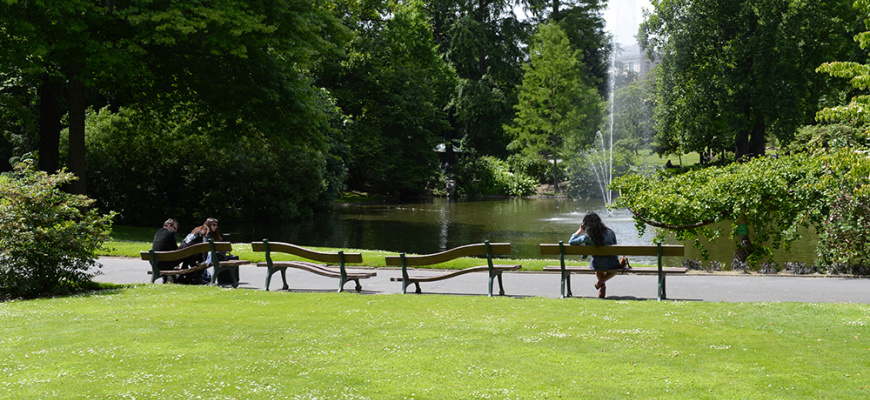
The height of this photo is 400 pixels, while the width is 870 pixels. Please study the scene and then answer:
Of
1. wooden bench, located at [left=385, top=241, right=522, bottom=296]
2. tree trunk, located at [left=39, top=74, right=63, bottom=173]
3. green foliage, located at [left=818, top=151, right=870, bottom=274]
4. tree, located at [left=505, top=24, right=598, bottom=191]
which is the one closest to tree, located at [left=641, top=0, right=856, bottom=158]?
tree, located at [left=505, top=24, right=598, bottom=191]

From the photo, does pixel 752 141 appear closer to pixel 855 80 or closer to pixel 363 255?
pixel 363 255

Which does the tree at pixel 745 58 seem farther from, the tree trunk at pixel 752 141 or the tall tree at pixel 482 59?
the tall tree at pixel 482 59

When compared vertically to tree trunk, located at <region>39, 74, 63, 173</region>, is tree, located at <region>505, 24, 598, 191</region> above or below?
above

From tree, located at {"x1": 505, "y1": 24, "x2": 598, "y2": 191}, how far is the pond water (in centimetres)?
1440

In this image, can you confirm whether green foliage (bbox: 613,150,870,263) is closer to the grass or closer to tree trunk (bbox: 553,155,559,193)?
the grass

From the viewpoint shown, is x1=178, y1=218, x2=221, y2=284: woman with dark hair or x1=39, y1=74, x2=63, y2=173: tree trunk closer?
x1=178, y1=218, x2=221, y2=284: woman with dark hair

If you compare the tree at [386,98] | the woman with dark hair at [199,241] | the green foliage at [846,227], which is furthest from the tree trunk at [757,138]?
the woman with dark hair at [199,241]

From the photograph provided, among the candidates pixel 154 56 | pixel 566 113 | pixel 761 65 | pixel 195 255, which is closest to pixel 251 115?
pixel 154 56

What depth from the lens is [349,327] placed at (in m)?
8.29

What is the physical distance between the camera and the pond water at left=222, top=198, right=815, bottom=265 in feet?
77.9

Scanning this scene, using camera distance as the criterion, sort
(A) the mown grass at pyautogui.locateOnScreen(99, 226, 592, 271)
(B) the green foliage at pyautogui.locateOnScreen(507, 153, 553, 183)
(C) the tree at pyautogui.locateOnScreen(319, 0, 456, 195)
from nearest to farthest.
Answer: (A) the mown grass at pyautogui.locateOnScreen(99, 226, 592, 271) → (C) the tree at pyautogui.locateOnScreen(319, 0, 456, 195) → (B) the green foliage at pyautogui.locateOnScreen(507, 153, 553, 183)

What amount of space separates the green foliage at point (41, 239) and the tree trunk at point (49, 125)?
1309 cm

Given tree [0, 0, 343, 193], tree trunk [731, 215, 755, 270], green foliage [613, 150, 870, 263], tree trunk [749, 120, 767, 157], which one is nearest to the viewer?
green foliage [613, 150, 870, 263]

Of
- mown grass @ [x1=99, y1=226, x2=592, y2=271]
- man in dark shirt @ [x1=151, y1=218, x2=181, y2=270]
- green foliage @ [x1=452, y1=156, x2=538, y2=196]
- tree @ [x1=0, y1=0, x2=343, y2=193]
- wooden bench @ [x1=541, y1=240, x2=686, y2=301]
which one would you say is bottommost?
mown grass @ [x1=99, y1=226, x2=592, y2=271]
